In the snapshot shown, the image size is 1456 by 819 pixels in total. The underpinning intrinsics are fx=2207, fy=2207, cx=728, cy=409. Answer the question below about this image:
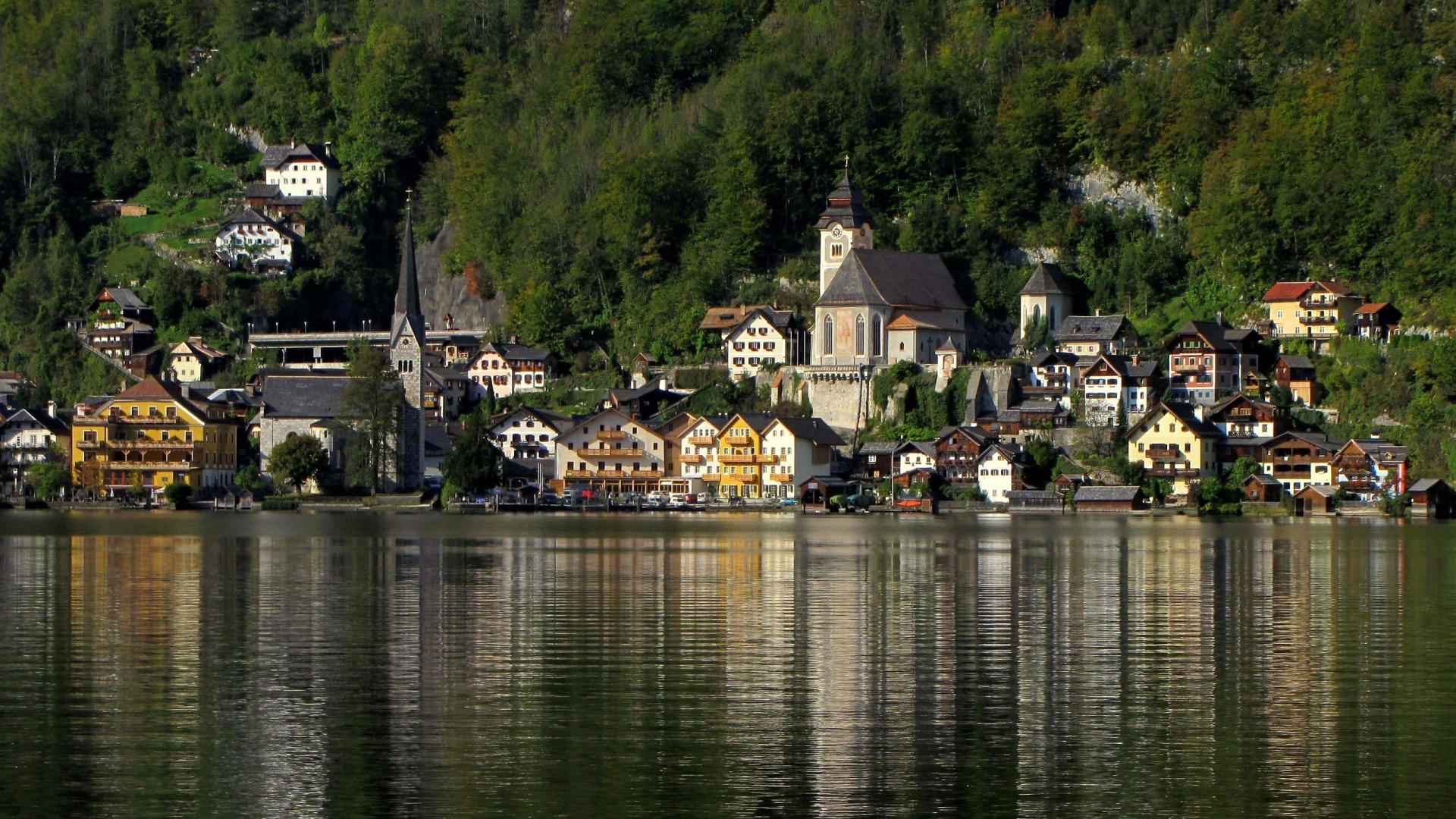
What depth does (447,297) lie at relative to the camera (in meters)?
114

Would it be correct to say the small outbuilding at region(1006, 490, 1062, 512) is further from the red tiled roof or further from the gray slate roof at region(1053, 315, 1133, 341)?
the red tiled roof

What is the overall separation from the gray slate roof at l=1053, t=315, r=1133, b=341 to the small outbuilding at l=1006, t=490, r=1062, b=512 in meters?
9.60

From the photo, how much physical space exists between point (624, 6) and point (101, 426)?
4058 cm

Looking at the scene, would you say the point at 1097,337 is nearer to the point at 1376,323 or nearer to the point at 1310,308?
the point at 1310,308

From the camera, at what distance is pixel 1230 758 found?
64.4 feet

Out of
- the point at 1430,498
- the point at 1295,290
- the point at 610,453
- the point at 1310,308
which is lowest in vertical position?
the point at 1430,498

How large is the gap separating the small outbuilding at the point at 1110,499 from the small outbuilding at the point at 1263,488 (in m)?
3.85

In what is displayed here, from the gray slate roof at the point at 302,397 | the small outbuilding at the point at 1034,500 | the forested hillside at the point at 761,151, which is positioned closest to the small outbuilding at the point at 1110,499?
the small outbuilding at the point at 1034,500

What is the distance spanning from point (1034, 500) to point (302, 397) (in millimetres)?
32613

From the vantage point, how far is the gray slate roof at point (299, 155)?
119562 mm

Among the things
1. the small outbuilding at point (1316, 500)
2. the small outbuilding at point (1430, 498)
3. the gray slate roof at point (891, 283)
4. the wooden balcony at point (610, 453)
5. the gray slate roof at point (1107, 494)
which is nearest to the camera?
the small outbuilding at point (1430, 498)

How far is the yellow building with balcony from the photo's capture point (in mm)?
93312

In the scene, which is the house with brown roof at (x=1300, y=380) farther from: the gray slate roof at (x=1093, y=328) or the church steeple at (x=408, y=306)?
the church steeple at (x=408, y=306)

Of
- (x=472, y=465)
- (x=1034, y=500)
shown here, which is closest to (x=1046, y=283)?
(x=1034, y=500)
